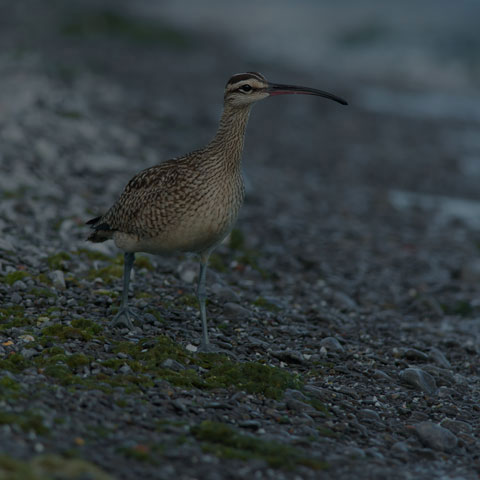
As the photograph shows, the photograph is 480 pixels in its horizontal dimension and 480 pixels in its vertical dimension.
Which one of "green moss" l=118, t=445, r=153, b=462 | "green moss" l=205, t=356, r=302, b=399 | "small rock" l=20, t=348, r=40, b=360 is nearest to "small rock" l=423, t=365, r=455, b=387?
"green moss" l=205, t=356, r=302, b=399

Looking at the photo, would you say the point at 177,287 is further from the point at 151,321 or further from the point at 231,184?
the point at 231,184

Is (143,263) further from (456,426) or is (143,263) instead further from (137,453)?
(137,453)

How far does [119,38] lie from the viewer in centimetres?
3906

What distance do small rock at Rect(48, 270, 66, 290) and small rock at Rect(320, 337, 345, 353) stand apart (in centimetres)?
301

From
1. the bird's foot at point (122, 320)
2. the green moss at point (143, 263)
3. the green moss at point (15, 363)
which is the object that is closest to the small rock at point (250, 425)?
the green moss at point (15, 363)

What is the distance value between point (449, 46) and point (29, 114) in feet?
109

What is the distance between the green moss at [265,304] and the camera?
980 centimetres

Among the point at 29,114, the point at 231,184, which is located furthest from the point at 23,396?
the point at 29,114

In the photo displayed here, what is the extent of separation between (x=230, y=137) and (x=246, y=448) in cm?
335

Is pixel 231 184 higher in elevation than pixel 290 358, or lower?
higher

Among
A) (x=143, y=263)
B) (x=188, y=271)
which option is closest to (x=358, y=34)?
(x=188, y=271)

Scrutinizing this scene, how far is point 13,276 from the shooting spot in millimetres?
8883

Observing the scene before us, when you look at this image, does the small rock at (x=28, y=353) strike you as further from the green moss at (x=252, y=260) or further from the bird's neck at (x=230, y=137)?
the green moss at (x=252, y=260)

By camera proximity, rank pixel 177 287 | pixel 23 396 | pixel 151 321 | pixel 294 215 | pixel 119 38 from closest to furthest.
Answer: pixel 23 396 < pixel 151 321 < pixel 177 287 < pixel 294 215 < pixel 119 38
